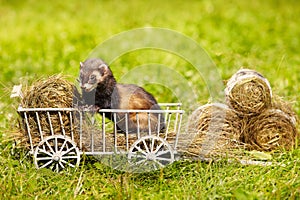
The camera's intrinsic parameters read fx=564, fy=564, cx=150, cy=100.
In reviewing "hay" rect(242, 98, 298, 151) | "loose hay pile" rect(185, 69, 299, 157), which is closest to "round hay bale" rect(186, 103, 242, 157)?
"loose hay pile" rect(185, 69, 299, 157)

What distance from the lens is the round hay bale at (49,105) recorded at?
4449 mm

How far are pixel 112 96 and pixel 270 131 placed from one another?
150cm

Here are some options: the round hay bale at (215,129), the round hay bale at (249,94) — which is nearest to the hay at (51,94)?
the round hay bale at (215,129)

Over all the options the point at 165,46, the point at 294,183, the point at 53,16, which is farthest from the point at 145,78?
the point at 53,16

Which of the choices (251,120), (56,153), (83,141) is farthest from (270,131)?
(56,153)

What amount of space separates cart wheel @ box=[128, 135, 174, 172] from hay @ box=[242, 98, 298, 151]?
3.14 ft

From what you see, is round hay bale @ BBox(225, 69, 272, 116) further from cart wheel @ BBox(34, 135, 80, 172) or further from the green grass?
cart wheel @ BBox(34, 135, 80, 172)

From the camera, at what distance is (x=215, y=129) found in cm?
506

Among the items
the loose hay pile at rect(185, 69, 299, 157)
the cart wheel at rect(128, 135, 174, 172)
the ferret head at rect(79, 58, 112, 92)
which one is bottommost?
the cart wheel at rect(128, 135, 174, 172)

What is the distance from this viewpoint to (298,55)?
29.2 ft

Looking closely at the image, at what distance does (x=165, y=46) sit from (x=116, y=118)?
15.4 ft

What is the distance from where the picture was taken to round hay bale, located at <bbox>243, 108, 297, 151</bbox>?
5070 mm

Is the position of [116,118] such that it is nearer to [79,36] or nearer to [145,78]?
[145,78]

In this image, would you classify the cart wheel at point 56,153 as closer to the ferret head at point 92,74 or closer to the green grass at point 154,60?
the green grass at point 154,60
